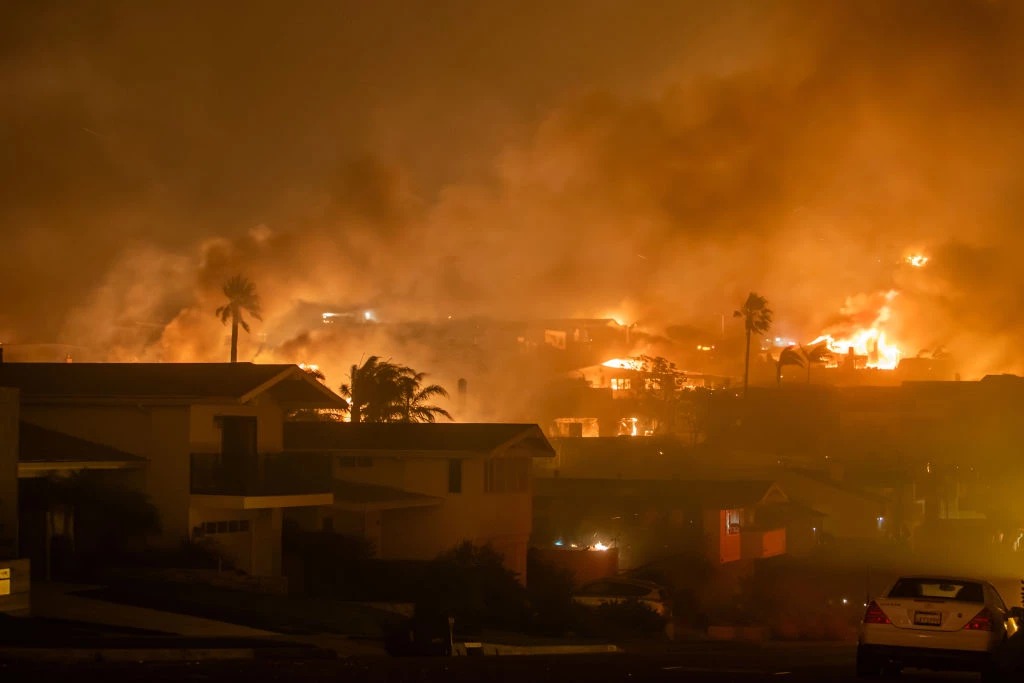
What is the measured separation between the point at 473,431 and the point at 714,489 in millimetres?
15514

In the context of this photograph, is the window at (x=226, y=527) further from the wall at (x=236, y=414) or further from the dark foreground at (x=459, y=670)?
the dark foreground at (x=459, y=670)

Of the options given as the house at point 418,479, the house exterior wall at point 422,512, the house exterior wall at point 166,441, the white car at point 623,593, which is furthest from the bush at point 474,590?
the house exterior wall at point 166,441

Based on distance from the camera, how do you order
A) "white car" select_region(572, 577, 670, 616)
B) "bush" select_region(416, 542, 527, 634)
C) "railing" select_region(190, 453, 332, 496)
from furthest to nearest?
"white car" select_region(572, 577, 670, 616) → "bush" select_region(416, 542, 527, 634) → "railing" select_region(190, 453, 332, 496)

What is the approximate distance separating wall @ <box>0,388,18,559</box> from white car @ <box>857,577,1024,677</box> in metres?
12.3

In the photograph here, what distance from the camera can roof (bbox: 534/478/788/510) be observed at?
42562 mm

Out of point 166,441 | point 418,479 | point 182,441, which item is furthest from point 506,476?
point 166,441

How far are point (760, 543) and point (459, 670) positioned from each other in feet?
102

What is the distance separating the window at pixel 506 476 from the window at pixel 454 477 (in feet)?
2.86

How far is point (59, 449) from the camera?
2383 cm

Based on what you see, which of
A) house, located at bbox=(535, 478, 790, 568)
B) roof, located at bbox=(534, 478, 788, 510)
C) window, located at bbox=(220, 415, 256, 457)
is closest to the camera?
window, located at bbox=(220, 415, 256, 457)

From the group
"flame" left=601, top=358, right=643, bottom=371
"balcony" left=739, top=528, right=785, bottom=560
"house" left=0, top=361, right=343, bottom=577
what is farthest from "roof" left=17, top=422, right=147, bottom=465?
"flame" left=601, top=358, right=643, bottom=371

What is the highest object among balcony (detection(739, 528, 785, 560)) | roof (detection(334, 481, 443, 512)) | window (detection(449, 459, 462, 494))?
window (detection(449, 459, 462, 494))

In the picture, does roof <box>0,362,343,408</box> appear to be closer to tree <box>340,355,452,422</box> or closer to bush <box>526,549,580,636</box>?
bush <box>526,549,580,636</box>

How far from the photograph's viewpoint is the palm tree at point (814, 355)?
324ft
